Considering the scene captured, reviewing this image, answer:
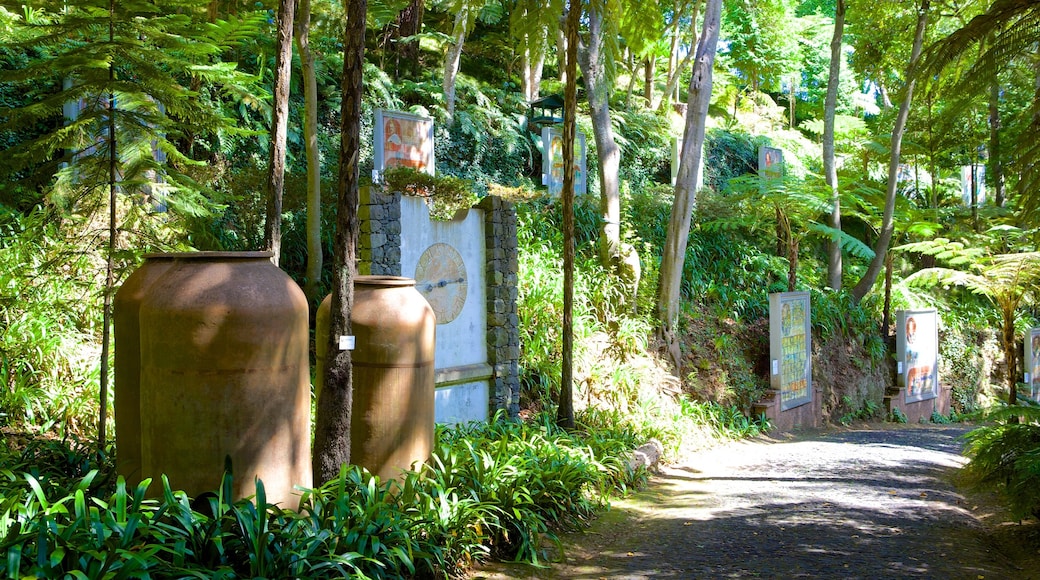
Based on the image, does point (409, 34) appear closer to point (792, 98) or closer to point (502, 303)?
point (502, 303)

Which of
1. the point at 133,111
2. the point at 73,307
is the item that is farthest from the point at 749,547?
the point at 73,307

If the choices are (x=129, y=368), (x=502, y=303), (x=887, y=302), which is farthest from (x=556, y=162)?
(x=129, y=368)

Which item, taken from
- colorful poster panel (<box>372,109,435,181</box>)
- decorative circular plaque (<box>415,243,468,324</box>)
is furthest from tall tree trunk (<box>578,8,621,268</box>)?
decorative circular plaque (<box>415,243,468,324</box>)

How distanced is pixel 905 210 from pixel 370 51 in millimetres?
11969

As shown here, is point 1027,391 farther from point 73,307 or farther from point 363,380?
point 73,307

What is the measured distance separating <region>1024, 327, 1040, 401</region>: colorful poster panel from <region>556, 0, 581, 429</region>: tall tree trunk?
1290 cm

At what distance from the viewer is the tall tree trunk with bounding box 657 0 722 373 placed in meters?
11.4

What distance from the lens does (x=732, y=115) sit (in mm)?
26953

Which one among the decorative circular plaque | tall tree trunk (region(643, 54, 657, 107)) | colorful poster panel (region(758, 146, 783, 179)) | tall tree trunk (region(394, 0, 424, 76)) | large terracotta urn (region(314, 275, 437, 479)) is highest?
tall tree trunk (region(643, 54, 657, 107))

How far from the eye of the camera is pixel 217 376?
4.22m

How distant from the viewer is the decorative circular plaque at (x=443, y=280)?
8.16m

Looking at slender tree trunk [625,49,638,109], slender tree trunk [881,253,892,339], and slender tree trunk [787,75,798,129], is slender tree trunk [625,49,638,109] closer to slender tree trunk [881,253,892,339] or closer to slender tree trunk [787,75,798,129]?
slender tree trunk [787,75,798,129]

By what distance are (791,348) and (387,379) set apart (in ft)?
29.6

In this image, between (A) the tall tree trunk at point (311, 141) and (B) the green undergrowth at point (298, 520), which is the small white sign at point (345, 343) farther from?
(A) the tall tree trunk at point (311, 141)
